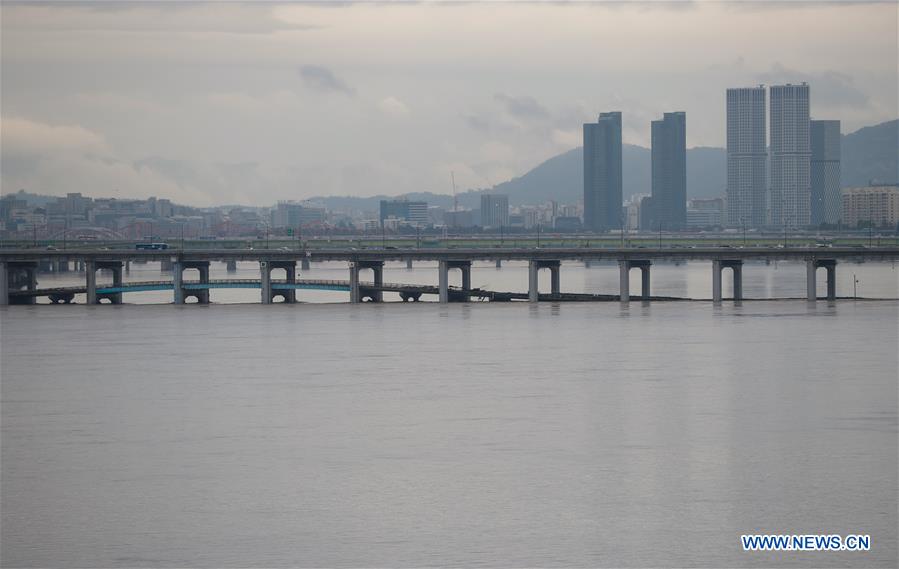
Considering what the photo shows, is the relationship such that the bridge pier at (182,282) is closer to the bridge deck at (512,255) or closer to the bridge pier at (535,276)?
the bridge deck at (512,255)

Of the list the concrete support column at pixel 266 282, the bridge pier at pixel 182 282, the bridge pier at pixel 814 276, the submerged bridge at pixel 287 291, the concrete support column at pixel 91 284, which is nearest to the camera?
the bridge pier at pixel 814 276

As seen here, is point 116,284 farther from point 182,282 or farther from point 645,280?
point 645,280

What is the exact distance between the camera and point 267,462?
41.0 m

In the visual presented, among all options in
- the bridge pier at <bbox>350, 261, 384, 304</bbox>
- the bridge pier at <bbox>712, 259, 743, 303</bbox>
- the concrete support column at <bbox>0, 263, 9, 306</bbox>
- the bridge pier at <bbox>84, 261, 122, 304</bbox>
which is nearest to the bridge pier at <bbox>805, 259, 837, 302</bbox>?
the bridge pier at <bbox>712, 259, 743, 303</bbox>

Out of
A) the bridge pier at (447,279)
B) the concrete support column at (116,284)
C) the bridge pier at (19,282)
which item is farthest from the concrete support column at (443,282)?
the bridge pier at (19,282)

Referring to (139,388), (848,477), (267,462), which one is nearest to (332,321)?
(139,388)

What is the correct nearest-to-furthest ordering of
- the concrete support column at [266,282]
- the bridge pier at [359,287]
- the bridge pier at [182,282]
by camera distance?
the bridge pier at [359,287]
the concrete support column at [266,282]
the bridge pier at [182,282]

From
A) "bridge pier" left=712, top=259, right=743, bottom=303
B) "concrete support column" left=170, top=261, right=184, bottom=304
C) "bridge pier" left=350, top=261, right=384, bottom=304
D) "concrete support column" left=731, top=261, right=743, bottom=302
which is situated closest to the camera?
"bridge pier" left=712, top=259, right=743, bottom=303

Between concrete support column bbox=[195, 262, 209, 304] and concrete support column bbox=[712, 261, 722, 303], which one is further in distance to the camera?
concrete support column bbox=[195, 262, 209, 304]

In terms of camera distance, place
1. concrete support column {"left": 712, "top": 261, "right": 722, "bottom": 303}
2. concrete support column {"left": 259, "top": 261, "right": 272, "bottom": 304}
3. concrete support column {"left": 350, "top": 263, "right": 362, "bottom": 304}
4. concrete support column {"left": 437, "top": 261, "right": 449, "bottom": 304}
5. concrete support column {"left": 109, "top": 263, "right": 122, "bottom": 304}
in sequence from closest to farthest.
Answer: concrete support column {"left": 712, "top": 261, "right": 722, "bottom": 303}, concrete support column {"left": 437, "top": 261, "right": 449, "bottom": 304}, concrete support column {"left": 350, "top": 263, "right": 362, "bottom": 304}, concrete support column {"left": 259, "top": 261, "right": 272, "bottom": 304}, concrete support column {"left": 109, "top": 263, "right": 122, "bottom": 304}

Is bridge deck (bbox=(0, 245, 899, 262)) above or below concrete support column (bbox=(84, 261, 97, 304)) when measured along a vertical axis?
above

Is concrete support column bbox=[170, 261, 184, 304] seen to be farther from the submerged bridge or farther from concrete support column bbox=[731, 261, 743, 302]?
concrete support column bbox=[731, 261, 743, 302]

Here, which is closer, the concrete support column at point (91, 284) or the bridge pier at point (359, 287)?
the bridge pier at point (359, 287)

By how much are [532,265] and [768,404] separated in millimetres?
68365
